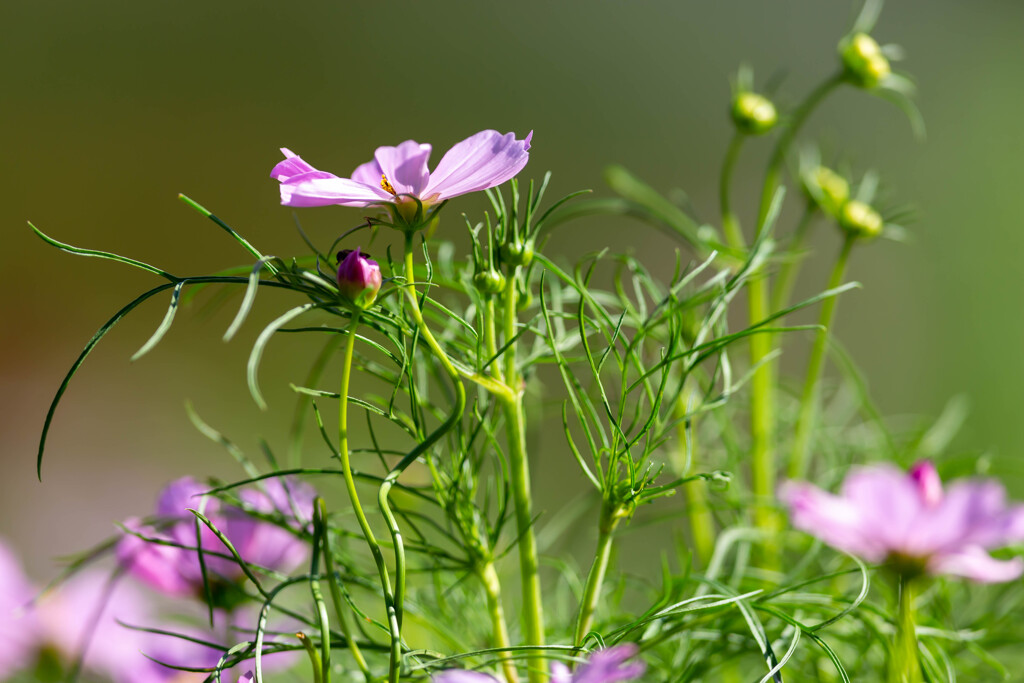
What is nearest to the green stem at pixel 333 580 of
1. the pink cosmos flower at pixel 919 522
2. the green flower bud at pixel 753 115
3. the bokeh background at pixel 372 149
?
the pink cosmos flower at pixel 919 522

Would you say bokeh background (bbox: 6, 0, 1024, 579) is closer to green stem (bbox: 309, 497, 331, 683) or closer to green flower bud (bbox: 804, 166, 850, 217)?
green flower bud (bbox: 804, 166, 850, 217)

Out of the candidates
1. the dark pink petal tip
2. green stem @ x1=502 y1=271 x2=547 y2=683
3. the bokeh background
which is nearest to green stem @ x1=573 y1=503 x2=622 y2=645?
green stem @ x1=502 y1=271 x2=547 y2=683

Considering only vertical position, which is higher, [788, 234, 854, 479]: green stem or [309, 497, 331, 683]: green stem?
[309, 497, 331, 683]: green stem

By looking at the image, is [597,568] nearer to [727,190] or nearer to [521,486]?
[521,486]

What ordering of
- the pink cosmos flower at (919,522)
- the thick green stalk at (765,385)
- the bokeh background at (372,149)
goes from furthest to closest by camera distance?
1. the bokeh background at (372,149)
2. the thick green stalk at (765,385)
3. the pink cosmos flower at (919,522)

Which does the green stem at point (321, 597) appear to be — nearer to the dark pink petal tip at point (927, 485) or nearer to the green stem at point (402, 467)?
the green stem at point (402, 467)

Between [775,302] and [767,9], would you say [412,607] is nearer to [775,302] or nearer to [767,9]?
[775,302]
